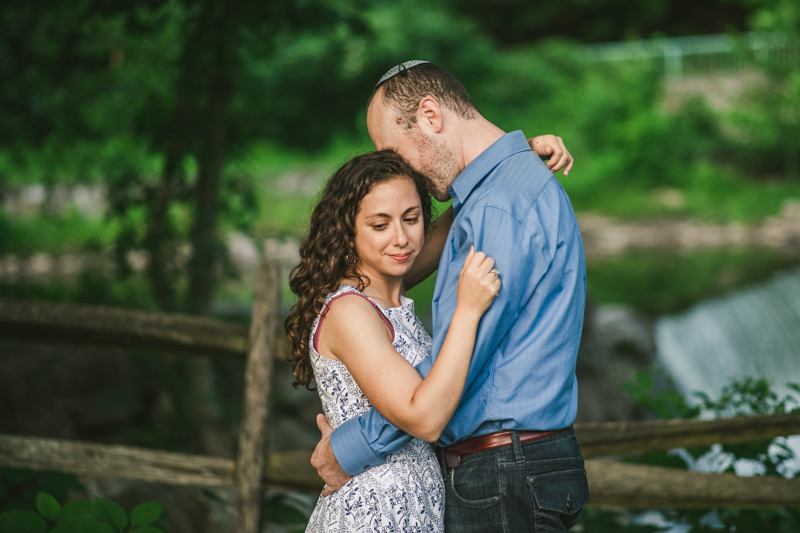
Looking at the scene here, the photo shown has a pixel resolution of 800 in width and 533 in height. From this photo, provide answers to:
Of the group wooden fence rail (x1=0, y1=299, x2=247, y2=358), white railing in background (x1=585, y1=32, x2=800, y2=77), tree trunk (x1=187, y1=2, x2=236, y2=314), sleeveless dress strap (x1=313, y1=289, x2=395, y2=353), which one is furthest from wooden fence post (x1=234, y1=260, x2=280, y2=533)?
white railing in background (x1=585, y1=32, x2=800, y2=77)

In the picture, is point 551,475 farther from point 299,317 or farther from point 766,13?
point 766,13

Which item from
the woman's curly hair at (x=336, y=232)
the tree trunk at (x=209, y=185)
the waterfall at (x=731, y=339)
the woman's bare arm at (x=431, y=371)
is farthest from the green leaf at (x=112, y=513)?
the waterfall at (x=731, y=339)

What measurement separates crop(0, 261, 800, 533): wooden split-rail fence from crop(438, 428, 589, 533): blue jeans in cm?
100

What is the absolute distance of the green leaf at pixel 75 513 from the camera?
6.83 ft

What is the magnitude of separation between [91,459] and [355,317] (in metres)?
1.60

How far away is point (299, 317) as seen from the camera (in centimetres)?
190

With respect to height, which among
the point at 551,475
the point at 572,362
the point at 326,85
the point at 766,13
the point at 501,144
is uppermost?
the point at 766,13

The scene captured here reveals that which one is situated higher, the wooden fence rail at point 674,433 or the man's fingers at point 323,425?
the man's fingers at point 323,425

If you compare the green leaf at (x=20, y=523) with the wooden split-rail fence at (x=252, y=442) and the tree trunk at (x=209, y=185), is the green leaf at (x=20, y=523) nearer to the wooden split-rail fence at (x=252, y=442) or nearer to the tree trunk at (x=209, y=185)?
the wooden split-rail fence at (x=252, y=442)

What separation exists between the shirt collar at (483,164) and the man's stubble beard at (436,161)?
1.5 inches

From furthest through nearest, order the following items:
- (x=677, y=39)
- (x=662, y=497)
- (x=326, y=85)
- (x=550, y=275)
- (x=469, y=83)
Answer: (x=677, y=39)
(x=469, y=83)
(x=326, y=85)
(x=662, y=497)
(x=550, y=275)

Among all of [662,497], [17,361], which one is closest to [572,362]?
[662,497]

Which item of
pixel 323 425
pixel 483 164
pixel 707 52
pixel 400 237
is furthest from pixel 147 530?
pixel 707 52

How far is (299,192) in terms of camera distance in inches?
618
